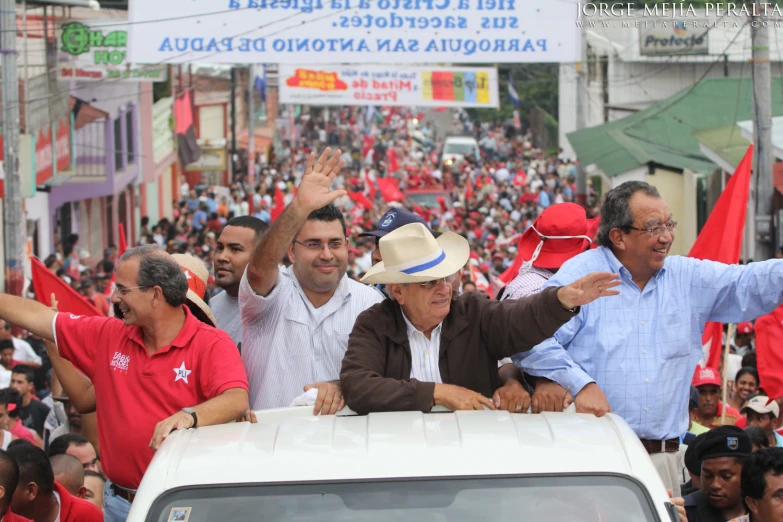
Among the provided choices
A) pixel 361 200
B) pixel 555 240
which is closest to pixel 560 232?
pixel 555 240

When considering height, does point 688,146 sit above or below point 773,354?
above

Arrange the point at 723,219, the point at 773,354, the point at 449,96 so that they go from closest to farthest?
the point at 773,354 → the point at 723,219 → the point at 449,96

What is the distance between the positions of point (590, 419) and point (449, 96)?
1811cm

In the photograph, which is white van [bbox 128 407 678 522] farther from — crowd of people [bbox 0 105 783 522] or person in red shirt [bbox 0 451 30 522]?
person in red shirt [bbox 0 451 30 522]

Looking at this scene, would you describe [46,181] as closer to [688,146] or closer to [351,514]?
[688,146]

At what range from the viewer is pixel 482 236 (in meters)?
26.3

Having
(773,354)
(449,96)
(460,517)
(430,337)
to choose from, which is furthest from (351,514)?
(449,96)

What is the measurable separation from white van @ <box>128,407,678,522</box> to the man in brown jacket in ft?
2.34

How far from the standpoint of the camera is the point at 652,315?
4.44m

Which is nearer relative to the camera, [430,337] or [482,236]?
[430,337]

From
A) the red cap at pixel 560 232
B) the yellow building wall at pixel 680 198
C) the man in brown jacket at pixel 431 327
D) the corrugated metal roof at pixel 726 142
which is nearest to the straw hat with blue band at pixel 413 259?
the man in brown jacket at pixel 431 327

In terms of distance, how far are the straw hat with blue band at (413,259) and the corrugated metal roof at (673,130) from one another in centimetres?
1852

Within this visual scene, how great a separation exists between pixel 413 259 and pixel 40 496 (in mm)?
1775

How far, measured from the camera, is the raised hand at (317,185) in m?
4.46
